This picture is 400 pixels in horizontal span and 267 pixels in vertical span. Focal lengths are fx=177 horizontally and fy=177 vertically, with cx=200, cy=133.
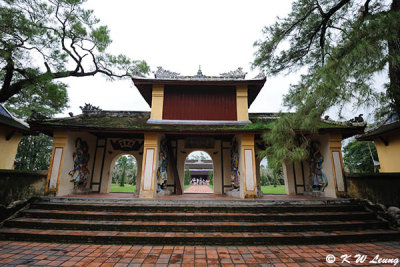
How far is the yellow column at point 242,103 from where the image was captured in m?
8.66

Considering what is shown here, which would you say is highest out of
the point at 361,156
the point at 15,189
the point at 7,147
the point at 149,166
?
the point at 361,156

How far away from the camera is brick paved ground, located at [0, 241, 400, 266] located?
9.91ft

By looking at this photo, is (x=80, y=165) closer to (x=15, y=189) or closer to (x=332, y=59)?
(x=15, y=189)

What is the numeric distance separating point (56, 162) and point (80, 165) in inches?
44.0

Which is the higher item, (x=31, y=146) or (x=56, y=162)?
(x=31, y=146)

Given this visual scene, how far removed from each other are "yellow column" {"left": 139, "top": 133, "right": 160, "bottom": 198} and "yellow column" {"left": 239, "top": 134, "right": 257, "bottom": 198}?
3.45m

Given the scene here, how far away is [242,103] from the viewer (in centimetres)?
880

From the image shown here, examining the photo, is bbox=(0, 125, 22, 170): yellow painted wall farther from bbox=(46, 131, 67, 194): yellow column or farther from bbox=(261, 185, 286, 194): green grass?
bbox=(261, 185, 286, 194): green grass

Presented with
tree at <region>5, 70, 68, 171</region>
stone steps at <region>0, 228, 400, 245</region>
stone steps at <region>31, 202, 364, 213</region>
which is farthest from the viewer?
tree at <region>5, 70, 68, 171</region>

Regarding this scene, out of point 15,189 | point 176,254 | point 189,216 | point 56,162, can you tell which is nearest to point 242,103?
point 189,216

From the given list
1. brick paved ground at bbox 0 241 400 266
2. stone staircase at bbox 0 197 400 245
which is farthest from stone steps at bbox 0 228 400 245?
brick paved ground at bbox 0 241 400 266

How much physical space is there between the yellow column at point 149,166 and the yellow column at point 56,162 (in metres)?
3.02

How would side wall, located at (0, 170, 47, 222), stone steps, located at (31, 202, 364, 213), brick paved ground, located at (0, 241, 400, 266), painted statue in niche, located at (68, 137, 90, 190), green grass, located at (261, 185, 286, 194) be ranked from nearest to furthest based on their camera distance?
brick paved ground, located at (0, 241, 400, 266)
side wall, located at (0, 170, 47, 222)
stone steps, located at (31, 202, 364, 213)
painted statue in niche, located at (68, 137, 90, 190)
green grass, located at (261, 185, 286, 194)

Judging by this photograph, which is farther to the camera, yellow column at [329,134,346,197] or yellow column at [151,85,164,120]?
yellow column at [151,85,164,120]
